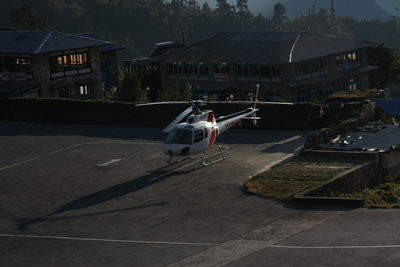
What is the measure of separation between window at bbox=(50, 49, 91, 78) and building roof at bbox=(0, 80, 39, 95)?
10.6 feet

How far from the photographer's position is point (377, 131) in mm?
55812

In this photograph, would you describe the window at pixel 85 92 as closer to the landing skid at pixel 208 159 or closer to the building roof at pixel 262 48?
the building roof at pixel 262 48

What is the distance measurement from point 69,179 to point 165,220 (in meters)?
11.1

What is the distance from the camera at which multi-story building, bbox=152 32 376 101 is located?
318ft

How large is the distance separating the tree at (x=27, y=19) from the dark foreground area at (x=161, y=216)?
121485 mm

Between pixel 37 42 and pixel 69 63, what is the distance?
514 centimetres

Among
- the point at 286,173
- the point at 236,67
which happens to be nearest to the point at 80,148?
the point at 286,173

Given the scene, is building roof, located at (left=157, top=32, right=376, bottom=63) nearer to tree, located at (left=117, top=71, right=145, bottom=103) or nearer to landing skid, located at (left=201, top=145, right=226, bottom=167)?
tree, located at (left=117, top=71, right=145, bottom=103)

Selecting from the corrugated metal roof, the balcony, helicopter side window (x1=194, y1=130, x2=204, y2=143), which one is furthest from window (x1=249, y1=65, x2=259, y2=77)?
helicopter side window (x1=194, y1=130, x2=204, y2=143)

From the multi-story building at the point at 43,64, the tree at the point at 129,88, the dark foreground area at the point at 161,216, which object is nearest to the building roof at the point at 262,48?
the tree at the point at 129,88

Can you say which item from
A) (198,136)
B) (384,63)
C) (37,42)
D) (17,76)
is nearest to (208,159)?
(198,136)

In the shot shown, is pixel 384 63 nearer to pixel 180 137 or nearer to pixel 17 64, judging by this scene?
pixel 17 64

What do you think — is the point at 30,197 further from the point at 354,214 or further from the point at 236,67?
the point at 236,67

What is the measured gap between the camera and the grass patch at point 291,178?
139ft
